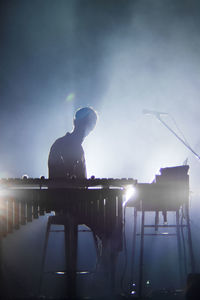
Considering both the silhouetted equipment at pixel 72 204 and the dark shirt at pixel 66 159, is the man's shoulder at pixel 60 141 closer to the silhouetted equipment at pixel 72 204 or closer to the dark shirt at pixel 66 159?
the dark shirt at pixel 66 159

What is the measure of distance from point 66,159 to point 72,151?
0.44ft

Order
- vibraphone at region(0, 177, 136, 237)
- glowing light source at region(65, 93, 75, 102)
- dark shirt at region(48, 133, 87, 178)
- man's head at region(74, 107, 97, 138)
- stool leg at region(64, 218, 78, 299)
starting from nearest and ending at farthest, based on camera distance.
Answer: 1. vibraphone at region(0, 177, 136, 237)
2. stool leg at region(64, 218, 78, 299)
3. dark shirt at region(48, 133, 87, 178)
4. man's head at region(74, 107, 97, 138)
5. glowing light source at region(65, 93, 75, 102)

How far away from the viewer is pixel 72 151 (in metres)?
3.56

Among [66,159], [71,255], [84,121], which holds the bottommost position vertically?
[71,255]

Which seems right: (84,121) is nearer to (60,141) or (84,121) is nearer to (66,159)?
(60,141)

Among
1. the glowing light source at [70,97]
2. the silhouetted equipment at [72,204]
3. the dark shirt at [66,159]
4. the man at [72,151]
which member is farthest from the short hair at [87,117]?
the glowing light source at [70,97]

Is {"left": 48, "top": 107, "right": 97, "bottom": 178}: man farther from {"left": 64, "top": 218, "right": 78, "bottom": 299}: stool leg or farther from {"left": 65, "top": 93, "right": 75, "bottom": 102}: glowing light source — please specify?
{"left": 65, "top": 93, "right": 75, "bottom": 102}: glowing light source

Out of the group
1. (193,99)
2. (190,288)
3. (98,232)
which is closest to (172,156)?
(193,99)

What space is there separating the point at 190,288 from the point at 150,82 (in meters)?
5.66

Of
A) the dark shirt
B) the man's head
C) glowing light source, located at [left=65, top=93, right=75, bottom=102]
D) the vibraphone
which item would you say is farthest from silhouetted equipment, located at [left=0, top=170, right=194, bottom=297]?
glowing light source, located at [left=65, top=93, right=75, bottom=102]

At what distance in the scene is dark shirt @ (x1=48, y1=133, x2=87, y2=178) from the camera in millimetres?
3400

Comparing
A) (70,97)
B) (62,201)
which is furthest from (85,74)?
(62,201)

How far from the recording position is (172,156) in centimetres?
701

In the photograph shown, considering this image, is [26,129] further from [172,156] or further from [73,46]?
[172,156]
